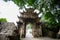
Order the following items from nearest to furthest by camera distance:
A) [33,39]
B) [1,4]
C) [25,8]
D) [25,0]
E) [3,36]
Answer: [3,36], [25,0], [33,39], [25,8], [1,4]

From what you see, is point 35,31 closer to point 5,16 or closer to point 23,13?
point 23,13

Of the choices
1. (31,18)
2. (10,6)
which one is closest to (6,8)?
(10,6)

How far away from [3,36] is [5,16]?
792cm

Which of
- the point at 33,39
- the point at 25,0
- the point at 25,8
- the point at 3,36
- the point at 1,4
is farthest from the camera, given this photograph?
the point at 1,4

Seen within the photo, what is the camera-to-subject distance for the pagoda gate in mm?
11742

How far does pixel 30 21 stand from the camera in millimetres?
11875

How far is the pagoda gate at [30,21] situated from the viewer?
1174cm

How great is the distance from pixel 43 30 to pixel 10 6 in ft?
12.9

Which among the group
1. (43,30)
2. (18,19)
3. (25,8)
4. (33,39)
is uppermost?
(25,8)

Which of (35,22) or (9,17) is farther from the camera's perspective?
(9,17)

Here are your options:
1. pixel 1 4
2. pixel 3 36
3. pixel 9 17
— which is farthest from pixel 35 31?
pixel 3 36

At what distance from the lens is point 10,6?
520 inches

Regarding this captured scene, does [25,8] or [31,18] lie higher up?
[25,8]

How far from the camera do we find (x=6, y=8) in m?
13.2
